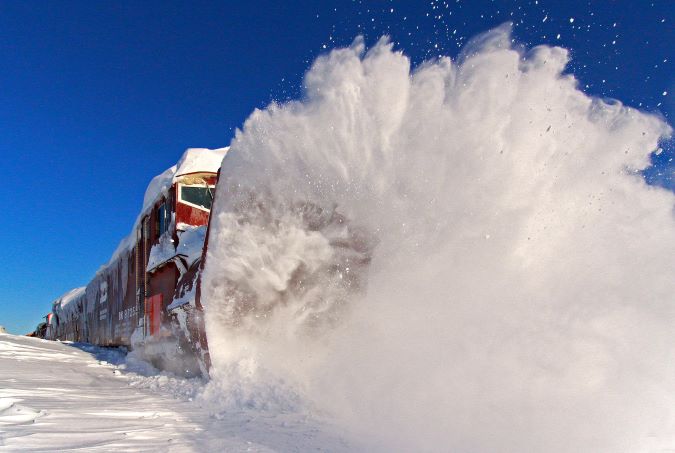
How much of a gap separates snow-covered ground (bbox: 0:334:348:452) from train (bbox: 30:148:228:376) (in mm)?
590

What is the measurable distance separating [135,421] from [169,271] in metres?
3.15

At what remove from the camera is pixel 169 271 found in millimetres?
5809

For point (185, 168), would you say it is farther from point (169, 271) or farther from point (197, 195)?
point (169, 271)

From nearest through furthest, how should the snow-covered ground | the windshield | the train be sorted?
the snow-covered ground
the train
the windshield

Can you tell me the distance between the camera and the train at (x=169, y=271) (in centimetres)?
479

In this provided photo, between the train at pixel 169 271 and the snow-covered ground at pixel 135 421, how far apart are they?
1.94 feet

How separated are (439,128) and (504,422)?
2.20 metres

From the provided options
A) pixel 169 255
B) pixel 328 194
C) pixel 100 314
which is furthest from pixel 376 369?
pixel 100 314

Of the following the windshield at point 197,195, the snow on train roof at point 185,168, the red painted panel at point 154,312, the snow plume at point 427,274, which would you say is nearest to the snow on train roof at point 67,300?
the snow on train roof at point 185,168

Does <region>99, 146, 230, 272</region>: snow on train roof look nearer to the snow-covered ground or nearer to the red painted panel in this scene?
the red painted panel

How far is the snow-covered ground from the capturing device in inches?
88.3

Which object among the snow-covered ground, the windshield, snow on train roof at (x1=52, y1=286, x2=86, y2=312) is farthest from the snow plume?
snow on train roof at (x1=52, y1=286, x2=86, y2=312)

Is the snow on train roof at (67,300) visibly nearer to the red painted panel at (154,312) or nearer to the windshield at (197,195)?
the red painted panel at (154,312)

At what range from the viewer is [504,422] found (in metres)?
2.49
